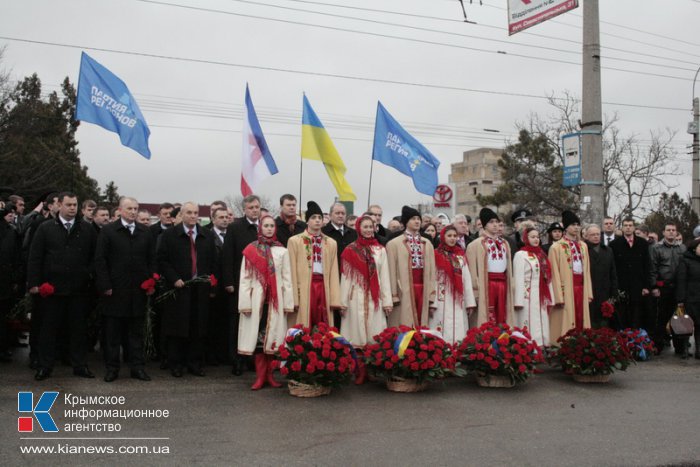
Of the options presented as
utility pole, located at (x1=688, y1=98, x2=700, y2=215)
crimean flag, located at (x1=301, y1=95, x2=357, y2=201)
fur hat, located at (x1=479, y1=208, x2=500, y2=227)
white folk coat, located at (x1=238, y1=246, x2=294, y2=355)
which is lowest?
white folk coat, located at (x1=238, y1=246, x2=294, y2=355)

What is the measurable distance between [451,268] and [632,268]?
13.6 ft

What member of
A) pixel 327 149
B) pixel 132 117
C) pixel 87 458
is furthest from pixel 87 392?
pixel 327 149

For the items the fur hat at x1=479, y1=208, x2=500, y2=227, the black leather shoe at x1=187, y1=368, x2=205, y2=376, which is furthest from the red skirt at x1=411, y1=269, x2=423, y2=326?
the black leather shoe at x1=187, y1=368, x2=205, y2=376

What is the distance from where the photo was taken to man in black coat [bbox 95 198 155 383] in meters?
8.07

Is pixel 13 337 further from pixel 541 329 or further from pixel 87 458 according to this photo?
pixel 541 329

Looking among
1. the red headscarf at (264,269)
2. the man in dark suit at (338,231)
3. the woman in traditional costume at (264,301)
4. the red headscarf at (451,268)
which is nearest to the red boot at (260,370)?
the woman in traditional costume at (264,301)

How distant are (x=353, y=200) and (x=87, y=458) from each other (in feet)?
24.5

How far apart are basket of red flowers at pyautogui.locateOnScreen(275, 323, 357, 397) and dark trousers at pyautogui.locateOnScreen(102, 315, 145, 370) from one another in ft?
6.57

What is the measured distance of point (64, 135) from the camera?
126 ft

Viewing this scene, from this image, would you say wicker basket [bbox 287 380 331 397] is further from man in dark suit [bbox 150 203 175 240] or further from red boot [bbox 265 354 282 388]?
man in dark suit [bbox 150 203 175 240]

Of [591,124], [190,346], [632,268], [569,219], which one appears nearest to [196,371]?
[190,346]

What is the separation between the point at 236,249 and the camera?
8.98m

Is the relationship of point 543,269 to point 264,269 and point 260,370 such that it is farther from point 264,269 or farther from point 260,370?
point 260,370

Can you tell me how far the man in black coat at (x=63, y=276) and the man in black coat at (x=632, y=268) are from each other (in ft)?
28.6
